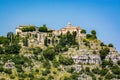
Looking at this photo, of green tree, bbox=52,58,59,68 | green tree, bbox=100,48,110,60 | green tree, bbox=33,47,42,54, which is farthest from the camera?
green tree, bbox=100,48,110,60

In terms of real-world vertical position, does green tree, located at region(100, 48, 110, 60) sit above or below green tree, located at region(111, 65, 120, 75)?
above

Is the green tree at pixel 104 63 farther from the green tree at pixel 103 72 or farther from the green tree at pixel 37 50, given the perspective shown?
the green tree at pixel 37 50

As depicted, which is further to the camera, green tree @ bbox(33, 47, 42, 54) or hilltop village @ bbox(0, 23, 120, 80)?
green tree @ bbox(33, 47, 42, 54)

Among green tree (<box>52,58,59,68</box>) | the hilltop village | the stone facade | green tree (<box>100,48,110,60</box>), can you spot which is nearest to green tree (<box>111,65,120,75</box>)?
the hilltop village

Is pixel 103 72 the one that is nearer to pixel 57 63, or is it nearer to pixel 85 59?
pixel 85 59

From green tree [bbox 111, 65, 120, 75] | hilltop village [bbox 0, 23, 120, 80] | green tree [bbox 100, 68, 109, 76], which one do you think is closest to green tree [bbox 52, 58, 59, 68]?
hilltop village [bbox 0, 23, 120, 80]

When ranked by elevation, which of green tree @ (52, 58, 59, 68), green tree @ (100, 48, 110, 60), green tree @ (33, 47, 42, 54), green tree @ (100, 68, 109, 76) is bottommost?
green tree @ (100, 68, 109, 76)

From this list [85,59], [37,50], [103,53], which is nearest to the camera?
[85,59]

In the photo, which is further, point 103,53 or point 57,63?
point 103,53

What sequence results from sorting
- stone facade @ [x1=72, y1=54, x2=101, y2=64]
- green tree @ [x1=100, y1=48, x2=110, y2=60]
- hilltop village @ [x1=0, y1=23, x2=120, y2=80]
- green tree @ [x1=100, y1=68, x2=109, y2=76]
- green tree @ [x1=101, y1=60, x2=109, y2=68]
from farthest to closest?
1. green tree @ [x1=100, y1=48, x2=110, y2=60]
2. green tree @ [x1=101, y1=60, x2=109, y2=68]
3. stone facade @ [x1=72, y1=54, x2=101, y2=64]
4. green tree @ [x1=100, y1=68, x2=109, y2=76]
5. hilltop village @ [x1=0, y1=23, x2=120, y2=80]

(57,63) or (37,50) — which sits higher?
(37,50)

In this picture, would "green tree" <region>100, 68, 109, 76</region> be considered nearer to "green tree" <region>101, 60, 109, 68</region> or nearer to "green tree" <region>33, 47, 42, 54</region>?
"green tree" <region>101, 60, 109, 68</region>

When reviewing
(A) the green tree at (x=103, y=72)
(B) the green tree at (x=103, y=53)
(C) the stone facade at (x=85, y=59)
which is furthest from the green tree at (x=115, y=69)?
(B) the green tree at (x=103, y=53)

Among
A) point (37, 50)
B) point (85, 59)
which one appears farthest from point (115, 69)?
point (37, 50)
